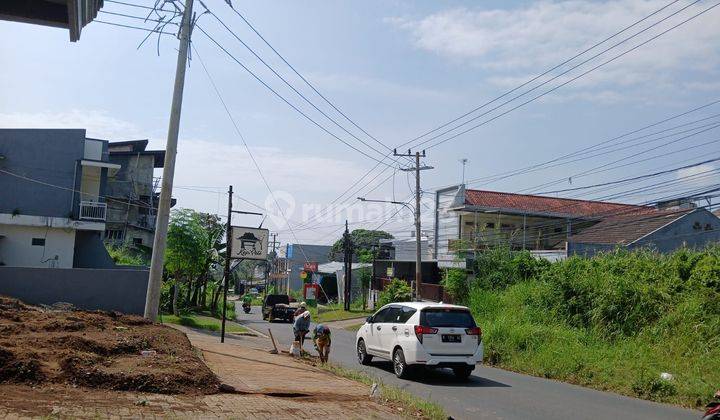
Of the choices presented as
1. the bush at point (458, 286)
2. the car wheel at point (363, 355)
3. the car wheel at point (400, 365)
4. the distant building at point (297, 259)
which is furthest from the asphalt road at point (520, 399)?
the distant building at point (297, 259)

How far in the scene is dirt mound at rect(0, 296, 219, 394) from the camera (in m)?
8.63

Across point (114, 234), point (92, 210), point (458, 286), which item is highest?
point (92, 210)

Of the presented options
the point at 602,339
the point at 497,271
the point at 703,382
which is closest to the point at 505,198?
the point at 497,271

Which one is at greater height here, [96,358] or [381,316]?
[381,316]

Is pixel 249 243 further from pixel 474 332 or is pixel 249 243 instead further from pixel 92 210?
pixel 92 210

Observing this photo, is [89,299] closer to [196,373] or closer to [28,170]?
[28,170]

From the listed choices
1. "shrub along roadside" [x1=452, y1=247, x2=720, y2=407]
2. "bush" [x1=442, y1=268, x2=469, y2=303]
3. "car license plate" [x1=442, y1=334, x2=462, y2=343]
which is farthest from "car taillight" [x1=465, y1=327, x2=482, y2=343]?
"bush" [x1=442, y1=268, x2=469, y2=303]

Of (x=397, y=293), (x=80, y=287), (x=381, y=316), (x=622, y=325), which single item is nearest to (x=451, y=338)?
(x=381, y=316)

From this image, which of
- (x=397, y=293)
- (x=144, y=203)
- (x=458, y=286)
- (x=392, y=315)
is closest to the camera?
(x=392, y=315)

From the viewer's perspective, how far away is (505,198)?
1951 inches

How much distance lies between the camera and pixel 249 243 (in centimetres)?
2255

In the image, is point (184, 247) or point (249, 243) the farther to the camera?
point (184, 247)

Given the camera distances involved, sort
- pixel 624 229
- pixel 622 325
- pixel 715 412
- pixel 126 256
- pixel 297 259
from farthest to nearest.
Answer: pixel 297 259 → pixel 126 256 → pixel 624 229 → pixel 622 325 → pixel 715 412

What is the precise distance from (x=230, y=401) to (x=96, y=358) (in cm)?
236
